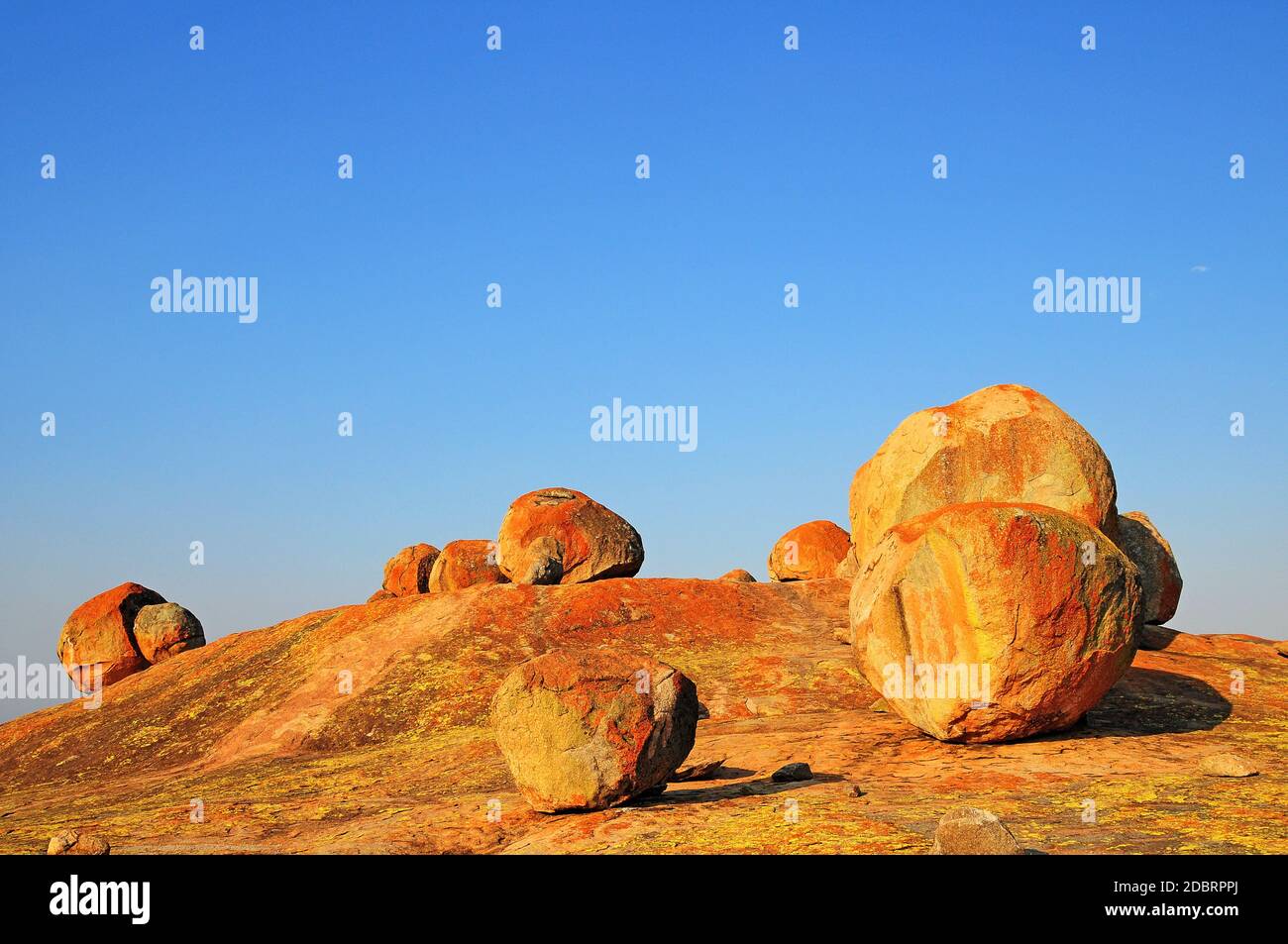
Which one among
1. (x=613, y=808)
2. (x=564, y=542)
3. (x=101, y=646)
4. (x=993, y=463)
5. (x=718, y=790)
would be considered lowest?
(x=101, y=646)

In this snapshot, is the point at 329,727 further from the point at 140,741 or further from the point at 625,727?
the point at 625,727

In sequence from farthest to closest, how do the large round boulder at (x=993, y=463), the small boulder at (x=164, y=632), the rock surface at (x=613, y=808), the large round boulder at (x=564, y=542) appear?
the small boulder at (x=164, y=632), the large round boulder at (x=564, y=542), the large round boulder at (x=993, y=463), the rock surface at (x=613, y=808)

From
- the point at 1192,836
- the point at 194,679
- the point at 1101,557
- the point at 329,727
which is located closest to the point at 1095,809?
the point at 1192,836

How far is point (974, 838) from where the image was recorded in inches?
398

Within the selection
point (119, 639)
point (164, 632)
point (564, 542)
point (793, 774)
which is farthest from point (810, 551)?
point (793, 774)

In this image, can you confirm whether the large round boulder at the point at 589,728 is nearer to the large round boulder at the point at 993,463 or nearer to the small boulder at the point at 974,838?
the small boulder at the point at 974,838

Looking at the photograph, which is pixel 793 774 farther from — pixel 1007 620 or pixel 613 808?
pixel 1007 620

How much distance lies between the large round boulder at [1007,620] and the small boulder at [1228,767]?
2200 millimetres

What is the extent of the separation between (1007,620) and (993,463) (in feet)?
27.5

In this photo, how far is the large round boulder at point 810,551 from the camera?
41.2 m
